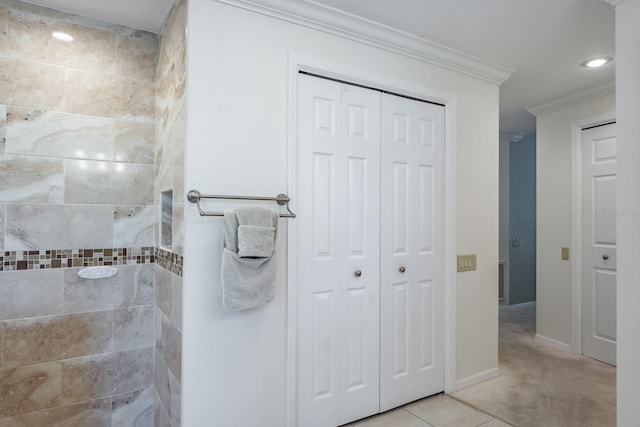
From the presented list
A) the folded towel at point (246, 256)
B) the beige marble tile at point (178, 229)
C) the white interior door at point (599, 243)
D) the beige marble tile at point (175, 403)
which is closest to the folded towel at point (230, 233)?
the folded towel at point (246, 256)

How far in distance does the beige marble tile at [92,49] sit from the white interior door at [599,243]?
3975mm

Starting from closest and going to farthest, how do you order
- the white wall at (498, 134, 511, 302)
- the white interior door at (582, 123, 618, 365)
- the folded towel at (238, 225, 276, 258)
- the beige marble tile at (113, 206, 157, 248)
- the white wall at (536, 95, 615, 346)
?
1. the folded towel at (238, 225, 276, 258)
2. the beige marble tile at (113, 206, 157, 248)
3. the white interior door at (582, 123, 618, 365)
4. the white wall at (536, 95, 615, 346)
5. the white wall at (498, 134, 511, 302)

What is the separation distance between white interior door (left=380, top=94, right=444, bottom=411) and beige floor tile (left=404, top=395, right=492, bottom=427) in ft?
0.20

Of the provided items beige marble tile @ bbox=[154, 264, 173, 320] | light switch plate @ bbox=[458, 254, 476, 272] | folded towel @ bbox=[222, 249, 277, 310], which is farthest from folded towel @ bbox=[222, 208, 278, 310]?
light switch plate @ bbox=[458, 254, 476, 272]

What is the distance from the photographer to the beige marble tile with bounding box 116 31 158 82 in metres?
2.17

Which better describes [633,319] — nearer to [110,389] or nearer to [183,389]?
[183,389]

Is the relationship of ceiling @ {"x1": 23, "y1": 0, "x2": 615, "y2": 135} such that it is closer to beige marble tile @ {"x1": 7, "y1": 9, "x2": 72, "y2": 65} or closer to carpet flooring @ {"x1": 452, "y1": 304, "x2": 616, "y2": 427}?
beige marble tile @ {"x1": 7, "y1": 9, "x2": 72, "y2": 65}

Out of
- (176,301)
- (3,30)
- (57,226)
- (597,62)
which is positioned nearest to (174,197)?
(176,301)

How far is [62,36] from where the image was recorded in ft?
6.62

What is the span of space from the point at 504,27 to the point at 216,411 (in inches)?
106

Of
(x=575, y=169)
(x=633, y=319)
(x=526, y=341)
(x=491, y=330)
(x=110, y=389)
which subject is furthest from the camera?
(x=526, y=341)

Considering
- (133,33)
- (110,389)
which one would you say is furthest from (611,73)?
(110,389)

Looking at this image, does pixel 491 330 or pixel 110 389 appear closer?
pixel 110 389

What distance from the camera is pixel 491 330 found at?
2.79 meters
